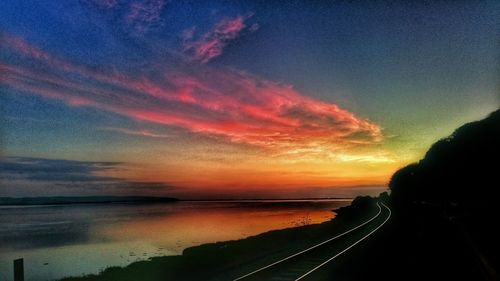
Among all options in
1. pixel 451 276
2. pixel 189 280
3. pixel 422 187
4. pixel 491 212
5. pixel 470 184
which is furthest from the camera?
pixel 422 187

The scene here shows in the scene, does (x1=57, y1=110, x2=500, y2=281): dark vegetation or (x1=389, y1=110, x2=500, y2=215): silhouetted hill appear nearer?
(x1=57, y1=110, x2=500, y2=281): dark vegetation

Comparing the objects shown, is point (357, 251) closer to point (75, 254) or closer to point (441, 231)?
point (441, 231)

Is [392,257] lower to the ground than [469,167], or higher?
lower

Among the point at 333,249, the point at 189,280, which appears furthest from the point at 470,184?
the point at 189,280

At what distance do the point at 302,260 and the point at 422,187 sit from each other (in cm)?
9122

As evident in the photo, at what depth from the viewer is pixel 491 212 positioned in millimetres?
33312

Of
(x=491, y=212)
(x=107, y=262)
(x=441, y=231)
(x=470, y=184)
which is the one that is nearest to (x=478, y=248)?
(x=441, y=231)

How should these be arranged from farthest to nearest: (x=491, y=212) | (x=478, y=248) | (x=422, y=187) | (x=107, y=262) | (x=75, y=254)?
(x=422, y=187) → (x=75, y=254) → (x=491, y=212) → (x=107, y=262) → (x=478, y=248)

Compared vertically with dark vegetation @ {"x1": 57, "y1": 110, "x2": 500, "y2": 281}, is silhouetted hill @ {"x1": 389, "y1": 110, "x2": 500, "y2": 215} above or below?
above

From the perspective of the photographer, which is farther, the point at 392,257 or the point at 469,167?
the point at 469,167

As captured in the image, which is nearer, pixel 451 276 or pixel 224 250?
pixel 451 276

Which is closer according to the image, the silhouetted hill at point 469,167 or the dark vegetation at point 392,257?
the dark vegetation at point 392,257

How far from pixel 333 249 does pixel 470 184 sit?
2071 inches

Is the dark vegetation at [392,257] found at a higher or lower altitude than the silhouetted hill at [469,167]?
lower
